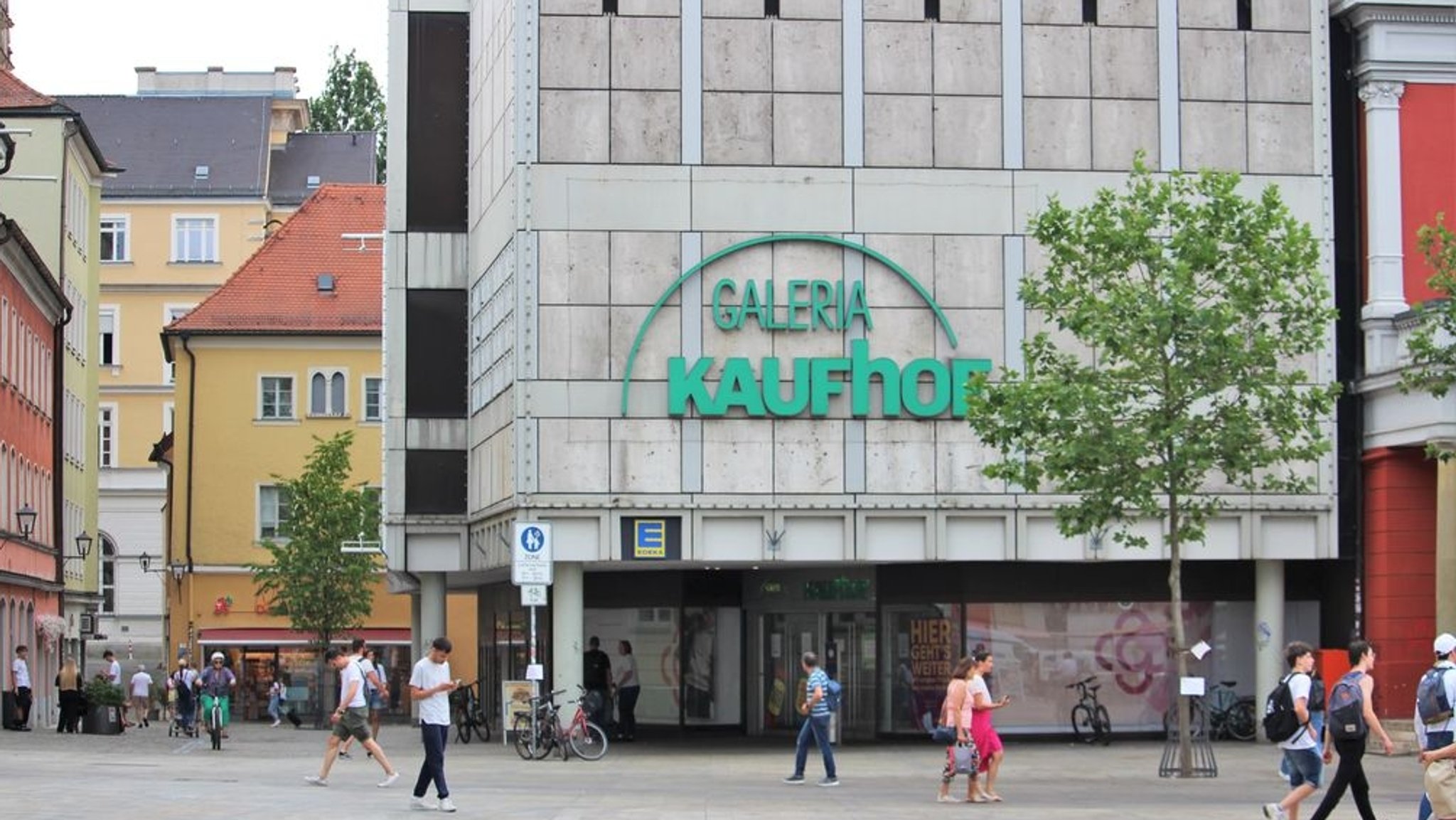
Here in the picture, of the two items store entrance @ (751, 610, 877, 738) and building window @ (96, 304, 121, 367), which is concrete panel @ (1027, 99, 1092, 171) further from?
building window @ (96, 304, 121, 367)

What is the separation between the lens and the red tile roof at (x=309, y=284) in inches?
2908

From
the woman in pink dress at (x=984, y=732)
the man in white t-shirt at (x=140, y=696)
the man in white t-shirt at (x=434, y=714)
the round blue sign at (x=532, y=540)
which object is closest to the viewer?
the man in white t-shirt at (x=434, y=714)

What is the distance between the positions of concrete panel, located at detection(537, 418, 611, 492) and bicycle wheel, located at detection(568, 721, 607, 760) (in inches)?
141

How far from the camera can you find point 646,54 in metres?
40.5

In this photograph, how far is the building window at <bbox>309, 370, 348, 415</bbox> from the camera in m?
74.5

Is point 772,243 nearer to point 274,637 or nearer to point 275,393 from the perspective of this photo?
point 274,637

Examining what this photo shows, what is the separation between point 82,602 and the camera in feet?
260

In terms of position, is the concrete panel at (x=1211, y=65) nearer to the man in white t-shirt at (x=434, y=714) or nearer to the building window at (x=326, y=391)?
the man in white t-shirt at (x=434, y=714)

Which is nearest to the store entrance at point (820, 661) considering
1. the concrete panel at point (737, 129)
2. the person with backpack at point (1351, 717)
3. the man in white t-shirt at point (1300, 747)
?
the concrete panel at point (737, 129)

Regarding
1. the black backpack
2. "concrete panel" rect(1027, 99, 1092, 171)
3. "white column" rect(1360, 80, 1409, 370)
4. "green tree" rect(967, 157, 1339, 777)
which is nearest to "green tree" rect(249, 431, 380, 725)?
"concrete panel" rect(1027, 99, 1092, 171)

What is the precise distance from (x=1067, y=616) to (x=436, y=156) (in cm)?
1383

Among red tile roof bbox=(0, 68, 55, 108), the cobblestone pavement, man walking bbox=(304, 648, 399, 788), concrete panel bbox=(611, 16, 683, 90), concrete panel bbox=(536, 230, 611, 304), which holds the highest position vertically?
red tile roof bbox=(0, 68, 55, 108)

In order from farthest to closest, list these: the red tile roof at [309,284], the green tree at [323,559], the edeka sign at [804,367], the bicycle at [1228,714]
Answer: the red tile roof at [309,284] < the green tree at [323,559] < the bicycle at [1228,714] < the edeka sign at [804,367]

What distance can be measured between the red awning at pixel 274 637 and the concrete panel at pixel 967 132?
3334cm
